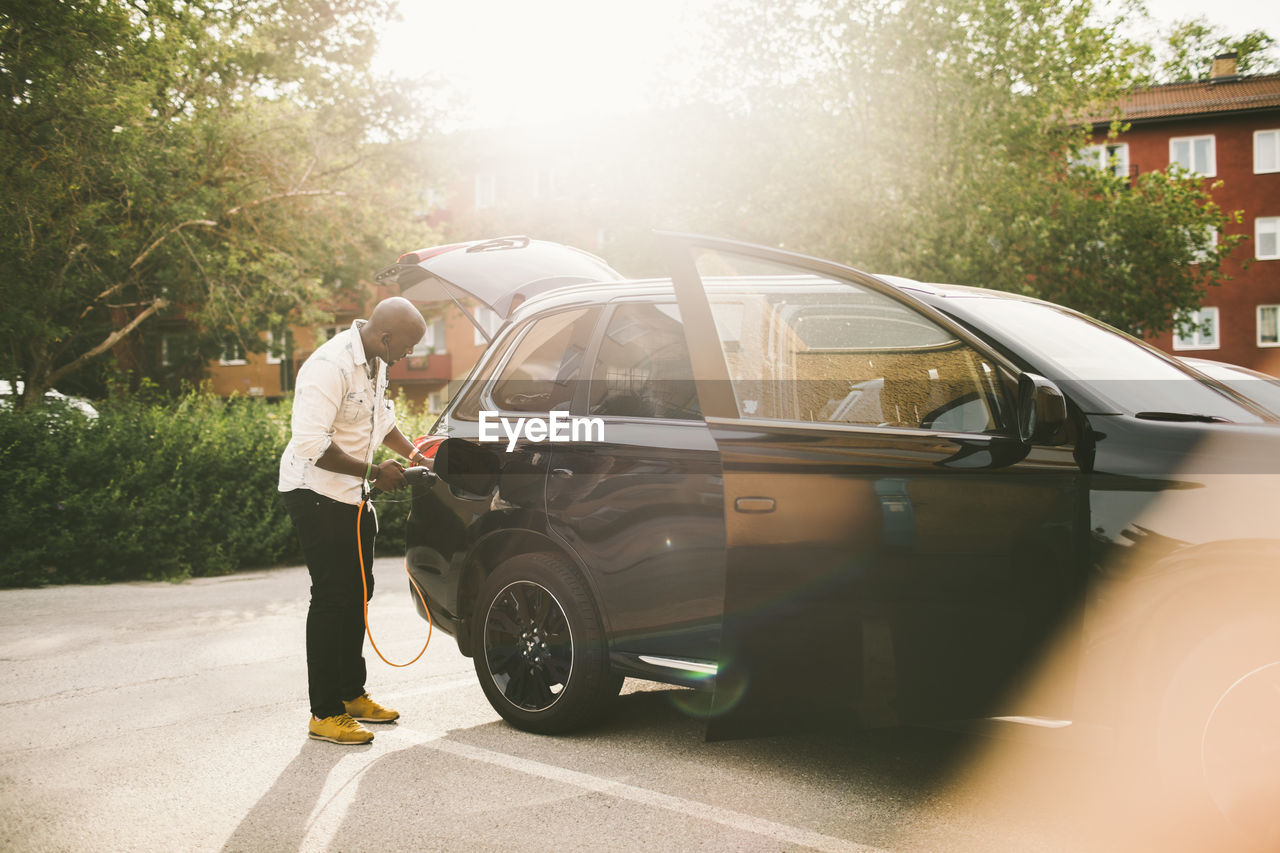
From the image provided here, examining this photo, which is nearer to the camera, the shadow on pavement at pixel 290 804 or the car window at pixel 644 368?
the shadow on pavement at pixel 290 804

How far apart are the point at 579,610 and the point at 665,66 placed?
22209mm

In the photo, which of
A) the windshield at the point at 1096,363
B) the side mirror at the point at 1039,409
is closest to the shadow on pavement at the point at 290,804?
the side mirror at the point at 1039,409

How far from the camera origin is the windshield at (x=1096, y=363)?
10.6 feet

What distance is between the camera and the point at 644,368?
4.29m

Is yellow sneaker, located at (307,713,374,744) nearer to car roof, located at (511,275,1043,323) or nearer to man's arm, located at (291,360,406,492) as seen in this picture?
man's arm, located at (291,360,406,492)

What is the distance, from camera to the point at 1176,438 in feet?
9.94

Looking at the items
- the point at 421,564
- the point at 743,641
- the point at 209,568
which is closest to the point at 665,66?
the point at 209,568

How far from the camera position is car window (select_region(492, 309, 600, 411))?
4500 mm

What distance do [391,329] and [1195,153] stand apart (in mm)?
39641

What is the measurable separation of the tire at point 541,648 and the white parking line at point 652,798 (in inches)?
10.8

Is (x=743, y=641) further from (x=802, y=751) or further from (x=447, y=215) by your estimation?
(x=447, y=215)

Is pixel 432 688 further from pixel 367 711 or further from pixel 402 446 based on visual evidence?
pixel 402 446

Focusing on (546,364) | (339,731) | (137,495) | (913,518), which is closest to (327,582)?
(339,731)

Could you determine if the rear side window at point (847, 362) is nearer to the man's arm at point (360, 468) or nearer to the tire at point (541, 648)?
the tire at point (541, 648)
